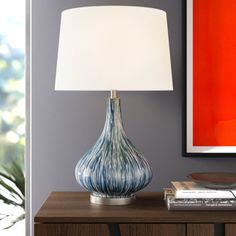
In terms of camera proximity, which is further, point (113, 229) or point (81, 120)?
point (81, 120)

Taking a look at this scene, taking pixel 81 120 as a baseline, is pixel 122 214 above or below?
below

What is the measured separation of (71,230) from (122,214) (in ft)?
0.41

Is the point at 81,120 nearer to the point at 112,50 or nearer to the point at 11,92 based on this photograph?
the point at 11,92

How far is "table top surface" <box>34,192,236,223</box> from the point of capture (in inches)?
54.8

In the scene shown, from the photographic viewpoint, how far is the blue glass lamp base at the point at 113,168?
1482 millimetres

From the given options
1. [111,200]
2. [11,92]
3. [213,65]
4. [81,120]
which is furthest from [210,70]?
[11,92]

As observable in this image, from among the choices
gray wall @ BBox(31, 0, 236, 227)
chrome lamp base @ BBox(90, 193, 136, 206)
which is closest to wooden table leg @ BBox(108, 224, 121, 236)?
chrome lamp base @ BBox(90, 193, 136, 206)

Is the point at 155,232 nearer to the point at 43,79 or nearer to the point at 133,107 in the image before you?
the point at 133,107

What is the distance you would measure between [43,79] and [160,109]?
372mm

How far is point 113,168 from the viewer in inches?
58.3

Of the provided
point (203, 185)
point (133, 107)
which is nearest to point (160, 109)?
point (133, 107)

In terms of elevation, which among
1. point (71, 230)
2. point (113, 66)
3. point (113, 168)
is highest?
point (113, 66)

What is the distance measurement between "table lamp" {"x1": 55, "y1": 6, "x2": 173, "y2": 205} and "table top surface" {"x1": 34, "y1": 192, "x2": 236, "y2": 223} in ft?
0.18

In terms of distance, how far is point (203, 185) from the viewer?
1.55 metres
